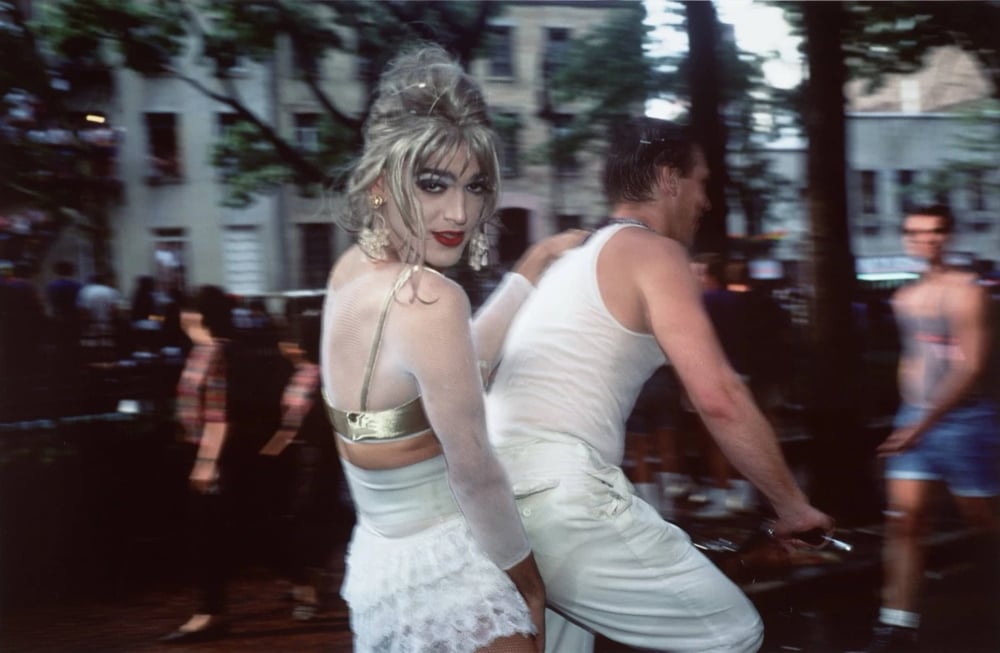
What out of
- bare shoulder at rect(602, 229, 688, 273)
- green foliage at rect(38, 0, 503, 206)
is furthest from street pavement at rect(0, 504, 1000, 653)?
bare shoulder at rect(602, 229, 688, 273)

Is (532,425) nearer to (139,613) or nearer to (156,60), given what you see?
(156,60)

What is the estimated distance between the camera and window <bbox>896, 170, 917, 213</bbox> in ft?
13.9

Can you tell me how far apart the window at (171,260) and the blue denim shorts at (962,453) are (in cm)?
260

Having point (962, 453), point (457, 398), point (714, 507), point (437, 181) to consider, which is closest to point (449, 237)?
point (437, 181)

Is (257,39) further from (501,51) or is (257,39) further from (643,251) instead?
(643,251)

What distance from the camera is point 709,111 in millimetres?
4410

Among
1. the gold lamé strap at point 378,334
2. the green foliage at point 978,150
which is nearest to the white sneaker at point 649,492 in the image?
the green foliage at point 978,150

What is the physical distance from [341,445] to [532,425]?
0.36m

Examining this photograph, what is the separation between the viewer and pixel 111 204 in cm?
353

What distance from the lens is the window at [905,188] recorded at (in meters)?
4.22

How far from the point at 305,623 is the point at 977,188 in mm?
3067

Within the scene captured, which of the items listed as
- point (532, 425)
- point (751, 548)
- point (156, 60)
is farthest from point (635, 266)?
point (156, 60)

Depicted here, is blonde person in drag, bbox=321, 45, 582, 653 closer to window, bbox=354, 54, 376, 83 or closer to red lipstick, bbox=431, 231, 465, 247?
red lipstick, bbox=431, 231, 465, 247

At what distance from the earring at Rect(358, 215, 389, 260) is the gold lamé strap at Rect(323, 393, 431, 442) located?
278mm
